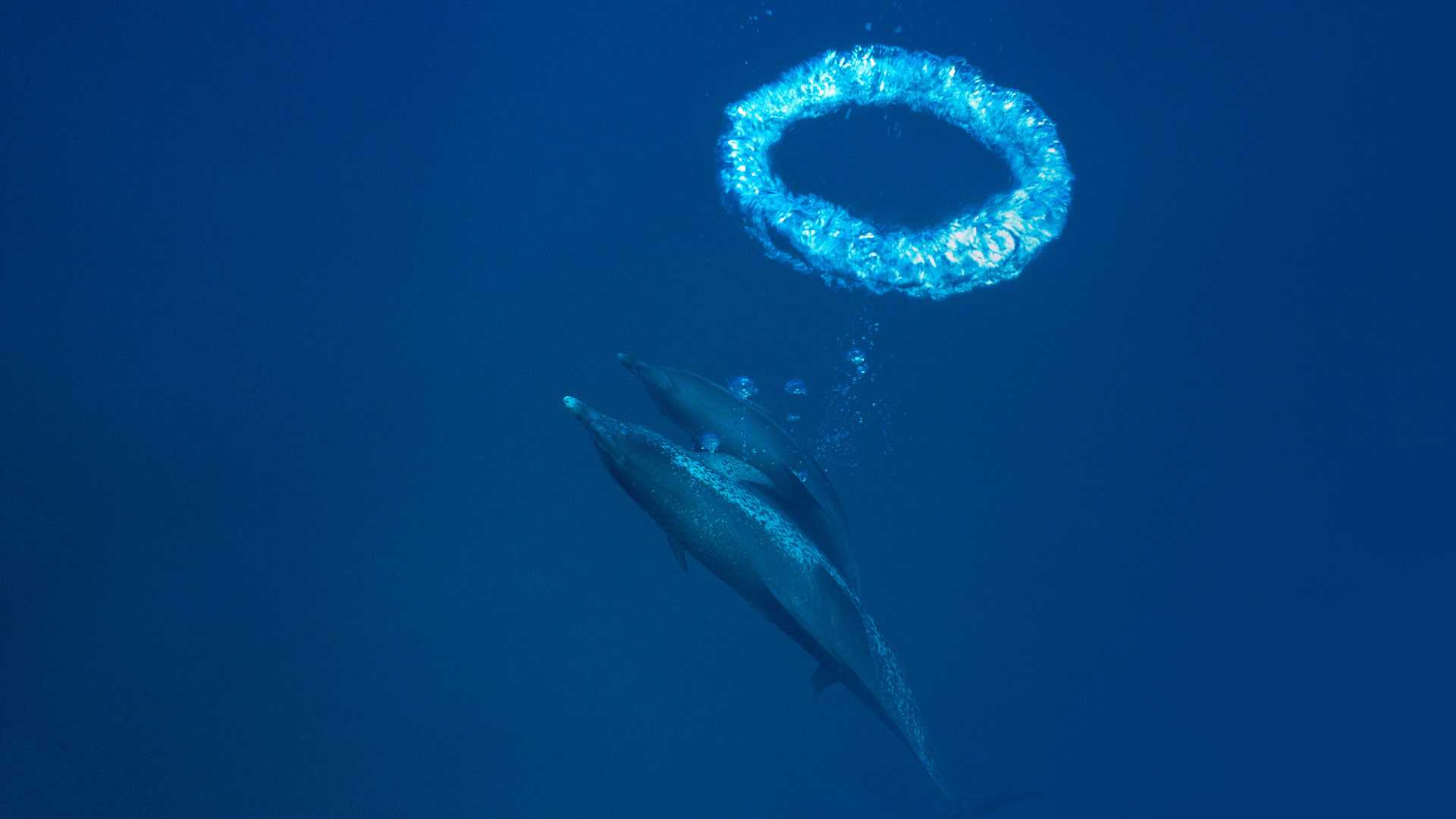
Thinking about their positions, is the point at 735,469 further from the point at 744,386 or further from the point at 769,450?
the point at 744,386

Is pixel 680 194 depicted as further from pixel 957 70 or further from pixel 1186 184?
pixel 1186 184

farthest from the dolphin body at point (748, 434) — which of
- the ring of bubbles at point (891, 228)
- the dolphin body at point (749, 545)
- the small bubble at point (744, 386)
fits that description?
the ring of bubbles at point (891, 228)

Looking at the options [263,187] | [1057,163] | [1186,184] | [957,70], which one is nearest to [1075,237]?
[1057,163]

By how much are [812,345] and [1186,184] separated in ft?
14.8

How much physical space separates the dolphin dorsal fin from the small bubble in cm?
286

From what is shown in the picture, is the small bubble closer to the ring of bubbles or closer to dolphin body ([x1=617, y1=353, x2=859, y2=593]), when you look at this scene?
the ring of bubbles

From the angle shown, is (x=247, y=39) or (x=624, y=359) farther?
(x=247, y=39)

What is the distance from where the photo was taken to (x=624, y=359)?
616 cm

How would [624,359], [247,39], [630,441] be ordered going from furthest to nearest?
1. [247,39]
2. [624,359]
3. [630,441]

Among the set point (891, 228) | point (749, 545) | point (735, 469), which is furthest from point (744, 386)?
point (749, 545)

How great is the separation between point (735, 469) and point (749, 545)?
30.4 inches

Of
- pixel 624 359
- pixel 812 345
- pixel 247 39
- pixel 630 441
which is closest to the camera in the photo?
pixel 630 441

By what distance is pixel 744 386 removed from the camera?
28.7 feet

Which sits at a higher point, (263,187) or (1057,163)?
(1057,163)
